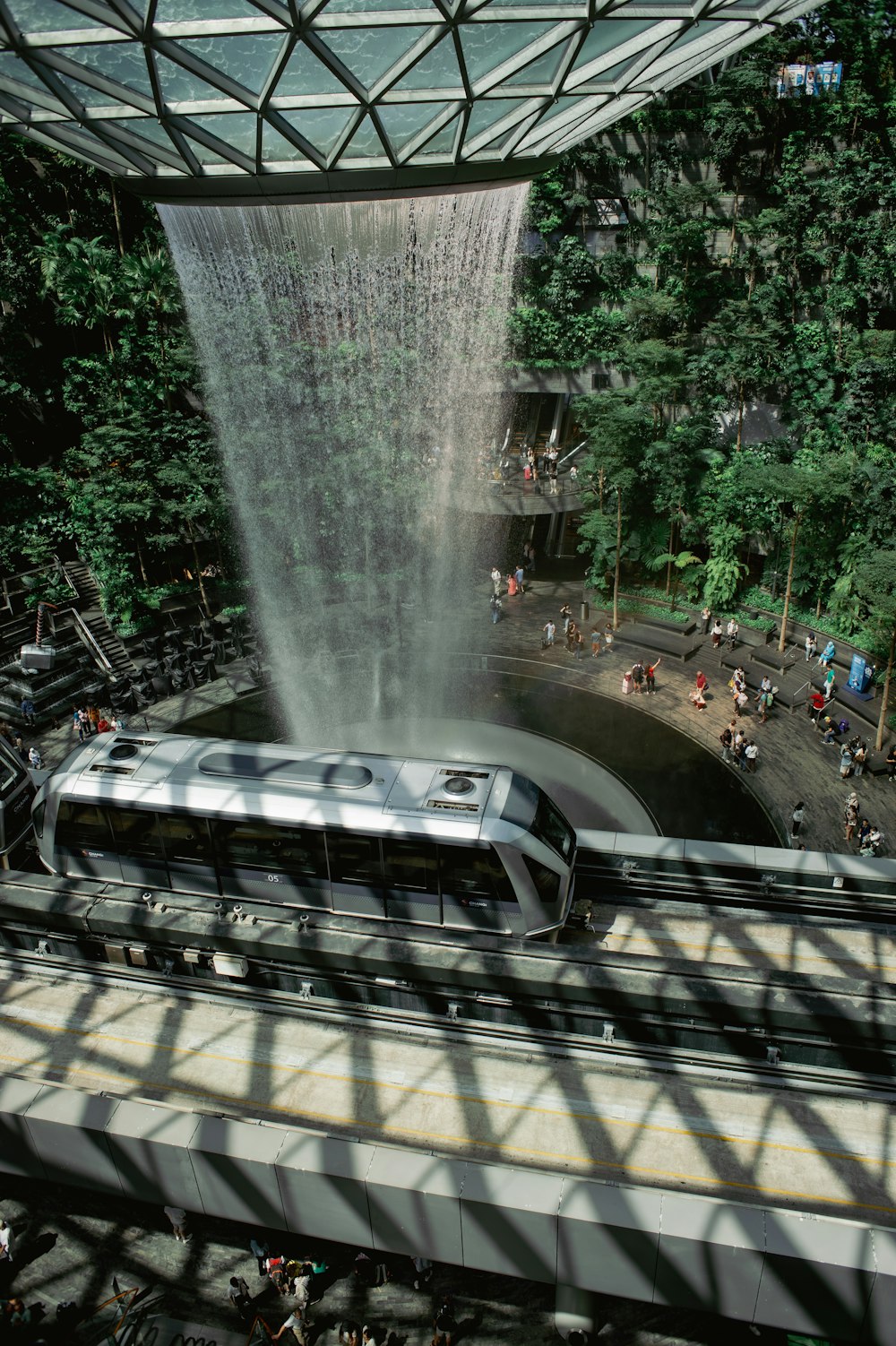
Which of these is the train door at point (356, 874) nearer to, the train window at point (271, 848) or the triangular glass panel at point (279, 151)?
the train window at point (271, 848)

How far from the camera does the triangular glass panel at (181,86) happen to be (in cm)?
1859

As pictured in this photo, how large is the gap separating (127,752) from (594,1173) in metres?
12.7

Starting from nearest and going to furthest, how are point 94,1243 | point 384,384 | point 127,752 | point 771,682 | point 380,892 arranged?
point 94,1243 → point 380,892 → point 127,752 → point 771,682 → point 384,384

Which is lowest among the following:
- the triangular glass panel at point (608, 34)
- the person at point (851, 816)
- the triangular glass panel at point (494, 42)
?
the person at point (851, 816)

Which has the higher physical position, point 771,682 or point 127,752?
point 127,752

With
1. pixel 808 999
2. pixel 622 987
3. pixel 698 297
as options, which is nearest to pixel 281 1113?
pixel 622 987

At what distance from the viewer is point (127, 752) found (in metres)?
19.7

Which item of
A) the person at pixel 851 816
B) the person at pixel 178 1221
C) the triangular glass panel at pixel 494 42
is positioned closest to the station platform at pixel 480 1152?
the person at pixel 178 1221

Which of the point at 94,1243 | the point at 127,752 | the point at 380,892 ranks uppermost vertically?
the point at 127,752

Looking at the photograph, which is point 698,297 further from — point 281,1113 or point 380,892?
point 281,1113

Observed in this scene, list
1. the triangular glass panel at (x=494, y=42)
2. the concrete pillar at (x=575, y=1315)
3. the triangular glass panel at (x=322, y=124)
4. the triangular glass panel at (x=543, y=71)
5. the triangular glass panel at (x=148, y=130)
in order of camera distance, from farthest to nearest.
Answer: the triangular glass panel at (x=148, y=130)
the triangular glass panel at (x=322, y=124)
the triangular glass panel at (x=543, y=71)
the triangular glass panel at (x=494, y=42)
the concrete pillar at (x=575, y=1315)

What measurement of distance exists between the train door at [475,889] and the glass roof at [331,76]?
15925 millimetres

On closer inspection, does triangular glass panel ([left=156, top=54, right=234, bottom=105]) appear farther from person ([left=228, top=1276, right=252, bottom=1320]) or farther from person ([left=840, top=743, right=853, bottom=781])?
person ([left=840, top=743, right=853, bottom=781])

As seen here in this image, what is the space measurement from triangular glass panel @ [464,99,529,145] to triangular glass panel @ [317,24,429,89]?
11.9ft
